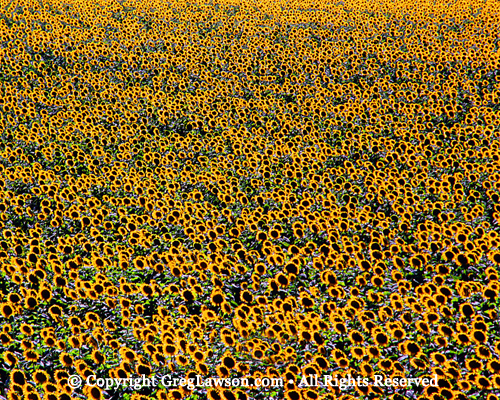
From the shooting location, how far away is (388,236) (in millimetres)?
6125

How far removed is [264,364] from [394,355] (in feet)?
4.21

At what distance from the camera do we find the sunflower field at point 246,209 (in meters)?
4.31

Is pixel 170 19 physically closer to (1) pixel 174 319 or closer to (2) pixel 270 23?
(2) pixel 270 23

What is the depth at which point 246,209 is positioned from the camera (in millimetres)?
6688

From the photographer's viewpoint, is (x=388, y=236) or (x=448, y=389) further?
(x=388, y=236)

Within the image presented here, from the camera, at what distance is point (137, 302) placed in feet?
16.6

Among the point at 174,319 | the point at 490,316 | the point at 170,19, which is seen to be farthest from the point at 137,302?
the point at 170,19

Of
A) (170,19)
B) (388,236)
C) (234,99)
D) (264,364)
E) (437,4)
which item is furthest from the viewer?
(437,4)

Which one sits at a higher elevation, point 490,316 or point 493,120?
point 493,120

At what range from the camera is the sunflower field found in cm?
431

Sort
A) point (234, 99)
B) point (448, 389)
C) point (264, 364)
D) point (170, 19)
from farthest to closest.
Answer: point (170, 19) → point (234, 99) → point (264, 364) → point (448, 389)

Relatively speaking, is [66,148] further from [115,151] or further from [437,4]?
[437,4]

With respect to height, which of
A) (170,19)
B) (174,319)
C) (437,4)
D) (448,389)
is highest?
(437,4)

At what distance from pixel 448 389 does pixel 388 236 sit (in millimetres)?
2556
